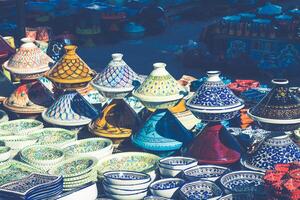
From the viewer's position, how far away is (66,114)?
15.1 feet

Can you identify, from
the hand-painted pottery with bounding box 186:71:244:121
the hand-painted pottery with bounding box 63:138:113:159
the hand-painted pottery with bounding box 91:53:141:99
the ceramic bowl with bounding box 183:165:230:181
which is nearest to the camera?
the ceramic bowl with bounding box 183:165:230:181

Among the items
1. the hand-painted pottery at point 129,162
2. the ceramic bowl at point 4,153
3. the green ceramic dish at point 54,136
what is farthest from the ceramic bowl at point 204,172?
the ceramic bowl at point 4,153

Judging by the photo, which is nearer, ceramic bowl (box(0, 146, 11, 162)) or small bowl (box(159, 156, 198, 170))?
small bowl (box(159, 156, 198, 170))

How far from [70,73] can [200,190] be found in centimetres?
149

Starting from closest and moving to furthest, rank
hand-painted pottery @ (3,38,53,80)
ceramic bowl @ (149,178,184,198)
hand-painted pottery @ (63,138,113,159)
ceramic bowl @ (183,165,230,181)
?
ceramic bowl @ (149,178,184,198) → ceramic bowl @ (183,165,230,181) → hand-painted pottery @ (63,138,113,159) → hand-painted pottery @ (3,38,53,80)

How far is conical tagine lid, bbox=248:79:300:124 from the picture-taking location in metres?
3.66

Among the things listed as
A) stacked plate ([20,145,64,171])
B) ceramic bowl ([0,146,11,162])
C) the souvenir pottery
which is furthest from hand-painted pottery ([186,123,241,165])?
ceramic bowl ([0,146,11,162])

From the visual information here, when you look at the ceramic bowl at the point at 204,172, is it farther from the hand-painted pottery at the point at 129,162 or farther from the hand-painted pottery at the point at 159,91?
the hand-painted pottery at the point at 159,91

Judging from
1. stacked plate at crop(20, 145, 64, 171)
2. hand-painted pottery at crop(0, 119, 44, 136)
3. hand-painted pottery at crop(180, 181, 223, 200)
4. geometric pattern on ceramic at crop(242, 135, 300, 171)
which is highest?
geometric pattern on ceramic at crop(242, 135, 300, 171)

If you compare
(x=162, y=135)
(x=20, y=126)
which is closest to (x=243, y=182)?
(x=162, y=135)

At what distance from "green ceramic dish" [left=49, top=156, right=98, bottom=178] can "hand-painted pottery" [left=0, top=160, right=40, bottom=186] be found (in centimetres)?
13

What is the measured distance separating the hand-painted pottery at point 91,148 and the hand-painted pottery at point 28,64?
842mm

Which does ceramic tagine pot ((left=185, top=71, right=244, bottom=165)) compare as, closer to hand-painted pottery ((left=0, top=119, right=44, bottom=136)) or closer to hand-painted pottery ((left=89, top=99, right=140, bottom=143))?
hand-painted pottery ((left=89, top=99, right=140, bottom=143))

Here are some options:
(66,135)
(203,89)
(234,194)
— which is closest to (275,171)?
(234,194)
